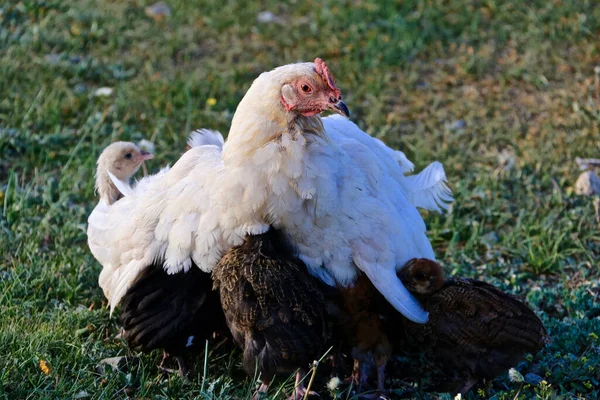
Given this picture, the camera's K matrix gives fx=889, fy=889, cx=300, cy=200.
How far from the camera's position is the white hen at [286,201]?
3.94 m

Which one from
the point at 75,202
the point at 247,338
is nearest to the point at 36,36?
the point at 75,202

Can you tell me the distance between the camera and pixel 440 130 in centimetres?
681

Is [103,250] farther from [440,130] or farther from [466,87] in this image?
[466,87]

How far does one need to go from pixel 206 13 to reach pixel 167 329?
4535 millimetres

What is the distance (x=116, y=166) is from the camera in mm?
5398

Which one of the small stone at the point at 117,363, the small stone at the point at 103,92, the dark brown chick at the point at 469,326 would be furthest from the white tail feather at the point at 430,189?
the small stone at the point at 103,92

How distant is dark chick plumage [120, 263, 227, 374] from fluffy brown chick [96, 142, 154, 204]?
1070 mm

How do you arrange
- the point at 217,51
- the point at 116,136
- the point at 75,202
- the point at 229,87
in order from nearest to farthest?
the point at 75,202 < the point at 116,136 < the point at 229,87 < the point at 217,51

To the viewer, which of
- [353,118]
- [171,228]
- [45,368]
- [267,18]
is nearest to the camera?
[45,368]

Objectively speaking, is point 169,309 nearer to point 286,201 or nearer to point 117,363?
point 117,363

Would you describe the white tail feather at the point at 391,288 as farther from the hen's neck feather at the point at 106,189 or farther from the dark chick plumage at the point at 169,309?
the hen's neck feather at the point at 106,189

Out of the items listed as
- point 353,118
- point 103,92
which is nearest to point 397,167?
point 353,118

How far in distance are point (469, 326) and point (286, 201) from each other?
40.9 inches

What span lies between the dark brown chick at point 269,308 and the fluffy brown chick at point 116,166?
1.45 metres
